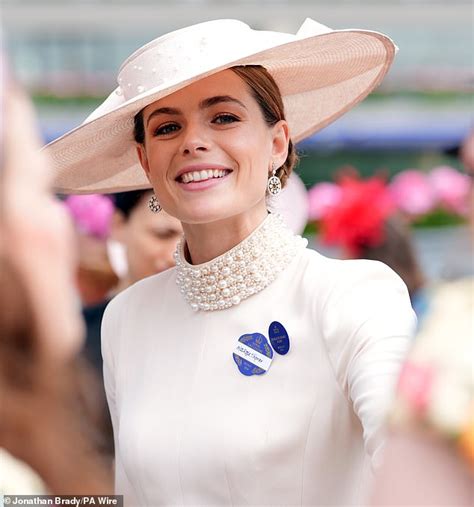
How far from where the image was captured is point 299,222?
4938mm

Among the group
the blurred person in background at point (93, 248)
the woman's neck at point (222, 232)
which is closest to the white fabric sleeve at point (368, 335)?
the woman's neck at point (222, 232)

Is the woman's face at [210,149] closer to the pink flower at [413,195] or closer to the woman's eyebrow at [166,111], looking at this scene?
the woman's eyebrow at [166,111]

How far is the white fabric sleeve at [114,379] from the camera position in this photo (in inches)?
108

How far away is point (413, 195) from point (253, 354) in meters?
6.53

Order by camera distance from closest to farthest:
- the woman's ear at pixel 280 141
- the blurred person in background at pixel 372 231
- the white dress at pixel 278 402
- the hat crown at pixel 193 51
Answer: the white dress at pixel 278 402 < the hat crown at pixel 193 51 < the woman's ear at pixel 280 141 < the blurred person in background at pixel 372 231

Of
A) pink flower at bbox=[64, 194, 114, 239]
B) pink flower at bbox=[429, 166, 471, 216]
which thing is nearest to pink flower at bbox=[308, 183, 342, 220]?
pink flower at bbox=[64, 194, 114, 239]

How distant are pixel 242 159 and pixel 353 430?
703mm

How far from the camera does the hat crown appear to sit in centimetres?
259

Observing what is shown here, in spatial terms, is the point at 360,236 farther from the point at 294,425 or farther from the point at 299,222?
the point at 294,425

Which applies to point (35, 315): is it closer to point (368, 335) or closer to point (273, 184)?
point (368, 335)

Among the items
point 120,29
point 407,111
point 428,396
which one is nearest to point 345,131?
point 407,111

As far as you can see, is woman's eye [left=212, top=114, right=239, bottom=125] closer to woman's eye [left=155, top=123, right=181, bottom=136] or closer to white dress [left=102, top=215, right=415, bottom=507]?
woman's eye [left=155, top=123, right=181, bottom=136]

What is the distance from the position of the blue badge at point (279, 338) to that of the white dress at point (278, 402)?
1 cm

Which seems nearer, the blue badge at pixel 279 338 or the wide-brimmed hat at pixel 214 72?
the blue badge at pixel 279 338
